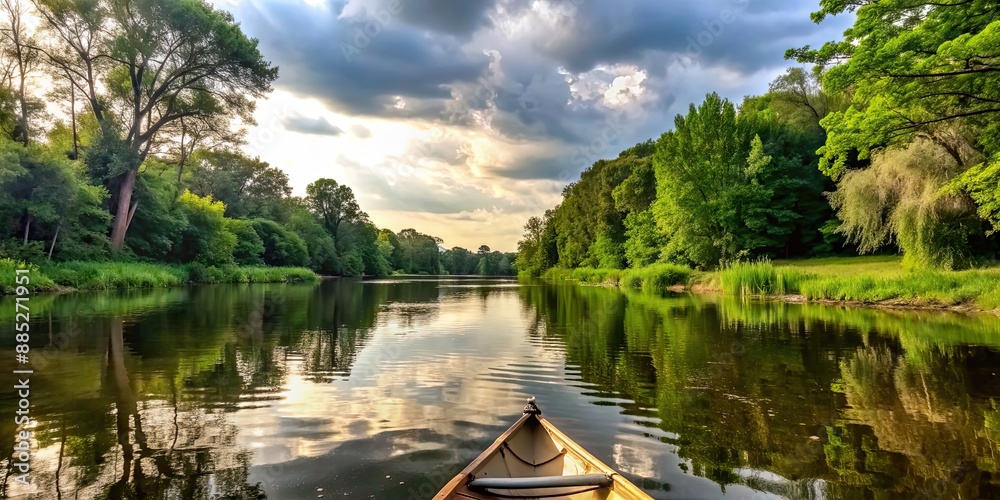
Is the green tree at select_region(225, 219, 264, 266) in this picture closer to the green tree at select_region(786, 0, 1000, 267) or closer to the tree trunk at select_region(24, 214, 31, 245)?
the tree trunk at select_region(24, 214, 31, 245)

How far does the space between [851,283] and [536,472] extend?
2166cm

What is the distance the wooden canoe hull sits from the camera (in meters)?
3.45

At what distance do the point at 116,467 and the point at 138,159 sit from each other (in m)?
35.1

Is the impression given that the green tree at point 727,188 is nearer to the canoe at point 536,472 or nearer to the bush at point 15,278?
the canoe at point 536,472

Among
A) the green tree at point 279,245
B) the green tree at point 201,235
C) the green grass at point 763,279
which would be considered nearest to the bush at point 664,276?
the green grass at point 763,279

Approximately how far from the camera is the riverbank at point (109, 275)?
2326 centimetres

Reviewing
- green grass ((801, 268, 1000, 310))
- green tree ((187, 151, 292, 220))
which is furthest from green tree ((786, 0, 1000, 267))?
green tree ((187, 151, 292, 220))

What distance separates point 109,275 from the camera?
28.6 metres

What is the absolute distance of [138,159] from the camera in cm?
3216

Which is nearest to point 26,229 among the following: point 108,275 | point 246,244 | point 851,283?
point 108,275

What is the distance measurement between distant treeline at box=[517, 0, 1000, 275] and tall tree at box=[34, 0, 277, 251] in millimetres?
31765

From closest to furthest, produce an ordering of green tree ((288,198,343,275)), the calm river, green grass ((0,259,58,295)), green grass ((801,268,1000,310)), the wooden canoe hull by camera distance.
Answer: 1. the wooden canoe hull
2. the calm river
3. green grass ((801,268,1000,310))
4. green grass ((0,259,58,295))
5. green tree ((288,198,343,275))

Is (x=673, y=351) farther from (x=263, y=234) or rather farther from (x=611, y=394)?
(x=263, y=234)

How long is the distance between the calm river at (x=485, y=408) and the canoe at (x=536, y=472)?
645mm
